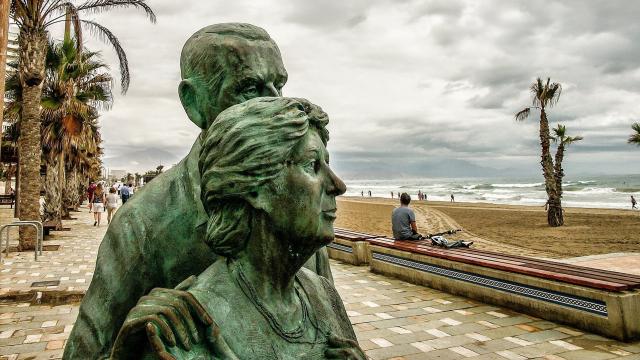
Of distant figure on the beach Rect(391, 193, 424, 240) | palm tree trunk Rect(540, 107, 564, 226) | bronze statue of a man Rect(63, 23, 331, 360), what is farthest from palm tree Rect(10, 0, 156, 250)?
palm tree trunk Rect(540, 107, 564, 226)

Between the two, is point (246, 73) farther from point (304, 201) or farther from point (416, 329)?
point (416, 329)

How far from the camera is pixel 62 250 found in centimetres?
1210

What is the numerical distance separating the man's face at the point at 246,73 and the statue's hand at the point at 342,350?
65cm

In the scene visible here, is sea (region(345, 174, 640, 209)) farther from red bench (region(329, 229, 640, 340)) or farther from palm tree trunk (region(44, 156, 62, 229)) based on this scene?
palm tree trunk (region(44, 156, 62, 229))

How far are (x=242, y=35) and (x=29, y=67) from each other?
1326 cm

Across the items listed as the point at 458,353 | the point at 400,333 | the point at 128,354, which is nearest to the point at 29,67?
the point at 400,333

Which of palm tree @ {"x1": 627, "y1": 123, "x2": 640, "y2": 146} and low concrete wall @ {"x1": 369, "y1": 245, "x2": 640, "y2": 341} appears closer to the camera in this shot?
low concrete wall @ {"x1": 369, "y1": 245, "x2": 640, "y2": 341}

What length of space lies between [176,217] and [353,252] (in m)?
9.73

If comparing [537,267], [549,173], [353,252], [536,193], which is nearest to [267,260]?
[537,267]

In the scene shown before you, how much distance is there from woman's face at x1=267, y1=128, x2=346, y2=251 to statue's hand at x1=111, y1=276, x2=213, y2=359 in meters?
0.23

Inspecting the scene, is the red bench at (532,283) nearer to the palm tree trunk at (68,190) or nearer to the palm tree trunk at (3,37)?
the palm tree trunk at (3,37)

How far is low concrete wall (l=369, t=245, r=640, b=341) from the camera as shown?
17.0 feet

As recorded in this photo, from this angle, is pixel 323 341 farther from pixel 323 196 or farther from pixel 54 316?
pixel 54 316

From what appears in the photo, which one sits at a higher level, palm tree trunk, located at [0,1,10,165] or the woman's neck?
palm tree trunk, located at [0,1,10,165]
